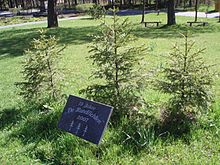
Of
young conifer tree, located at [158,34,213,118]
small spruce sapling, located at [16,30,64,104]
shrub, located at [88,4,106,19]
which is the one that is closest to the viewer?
young conifer tree, located at [158,34,213,118]

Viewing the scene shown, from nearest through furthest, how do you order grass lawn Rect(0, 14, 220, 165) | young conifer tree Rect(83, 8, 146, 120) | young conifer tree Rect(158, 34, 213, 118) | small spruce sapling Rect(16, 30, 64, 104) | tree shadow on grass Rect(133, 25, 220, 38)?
grass lawn Rect(0, 14, 220, 165) → young conifer tree Rect(158, 34, 213, 118) → young conifer tree Rect(83, 8, 146, 120) → small spruce sapling Rect(16, 30, 64, 104) → tree shadow on grass Rect(133, 25, 220, 38)

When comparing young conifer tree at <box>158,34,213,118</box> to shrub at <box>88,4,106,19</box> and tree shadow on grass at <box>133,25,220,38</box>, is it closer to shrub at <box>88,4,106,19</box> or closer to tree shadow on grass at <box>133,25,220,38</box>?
shrub at <box>88,4,106,19</box>

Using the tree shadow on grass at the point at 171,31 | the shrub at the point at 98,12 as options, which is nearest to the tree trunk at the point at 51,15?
the shrub at the point at 98,12

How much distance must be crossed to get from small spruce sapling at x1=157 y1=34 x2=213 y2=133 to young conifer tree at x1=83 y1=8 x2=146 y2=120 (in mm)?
495

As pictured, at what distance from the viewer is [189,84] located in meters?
4.76

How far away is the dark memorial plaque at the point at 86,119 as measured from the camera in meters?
4.29

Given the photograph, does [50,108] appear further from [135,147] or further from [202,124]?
[202,124]

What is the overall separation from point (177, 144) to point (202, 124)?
665 mm

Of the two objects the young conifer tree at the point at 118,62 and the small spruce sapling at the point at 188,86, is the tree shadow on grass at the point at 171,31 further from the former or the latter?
the small spruce sapling at the point at 188,86

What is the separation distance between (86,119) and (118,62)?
117 cm

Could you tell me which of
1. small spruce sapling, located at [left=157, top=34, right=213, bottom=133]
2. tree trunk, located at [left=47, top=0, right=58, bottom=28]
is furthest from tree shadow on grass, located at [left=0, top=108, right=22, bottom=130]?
tree trunk, located at [left=47, top=0, right=58, bottom=28]

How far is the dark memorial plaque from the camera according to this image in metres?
4.29

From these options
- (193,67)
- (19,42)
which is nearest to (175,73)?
(193,67)

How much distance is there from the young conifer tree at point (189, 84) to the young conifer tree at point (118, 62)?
52cm
